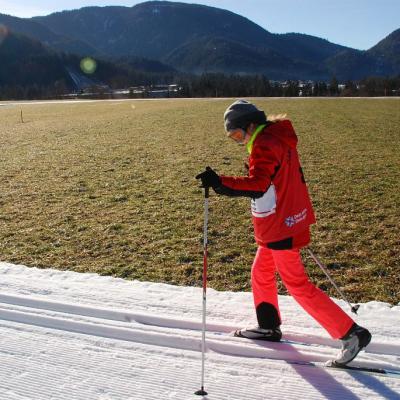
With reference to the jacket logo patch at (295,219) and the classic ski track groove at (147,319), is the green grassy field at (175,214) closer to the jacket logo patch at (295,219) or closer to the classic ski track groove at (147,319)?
the classic ski track groove at (147,319)

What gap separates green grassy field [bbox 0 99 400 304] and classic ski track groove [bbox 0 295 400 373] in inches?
40.7

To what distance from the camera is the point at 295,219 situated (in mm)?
3199

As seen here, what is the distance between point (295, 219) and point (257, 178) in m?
0.44

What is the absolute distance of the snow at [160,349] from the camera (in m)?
3.18

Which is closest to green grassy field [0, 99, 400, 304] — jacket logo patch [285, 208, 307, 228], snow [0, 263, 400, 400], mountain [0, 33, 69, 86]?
snow [0, 263, 400, 400]

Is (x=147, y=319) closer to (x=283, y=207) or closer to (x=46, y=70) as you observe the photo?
(x=283, y=207)

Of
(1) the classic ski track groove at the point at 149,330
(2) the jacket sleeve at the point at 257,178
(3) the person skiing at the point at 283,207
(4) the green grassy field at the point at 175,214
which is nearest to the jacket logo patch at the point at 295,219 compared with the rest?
(3) the person skiing at the point at 283,207

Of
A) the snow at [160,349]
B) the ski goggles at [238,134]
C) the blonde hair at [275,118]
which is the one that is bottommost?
the snow at [160,349]

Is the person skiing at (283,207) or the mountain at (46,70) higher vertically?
the mountain at (46,70)

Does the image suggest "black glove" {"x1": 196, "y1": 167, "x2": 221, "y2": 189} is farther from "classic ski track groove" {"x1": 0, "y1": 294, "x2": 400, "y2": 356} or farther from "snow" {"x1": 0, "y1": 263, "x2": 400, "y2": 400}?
"classic ski track groove" {"x1": 0, "y1": 294, "x2": 400, "y2": 356}

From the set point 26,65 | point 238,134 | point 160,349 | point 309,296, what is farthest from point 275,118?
point 26,65

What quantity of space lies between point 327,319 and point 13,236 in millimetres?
5101

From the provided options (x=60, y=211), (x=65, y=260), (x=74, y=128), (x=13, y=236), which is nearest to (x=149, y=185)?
(x=60, y=211)

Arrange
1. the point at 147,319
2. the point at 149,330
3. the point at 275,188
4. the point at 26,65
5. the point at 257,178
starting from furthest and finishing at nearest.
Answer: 1. the point at 26,65
2. the point at 147,319
3. the point at 149,330
4. the point at 275,188
5. the point at 257,178
